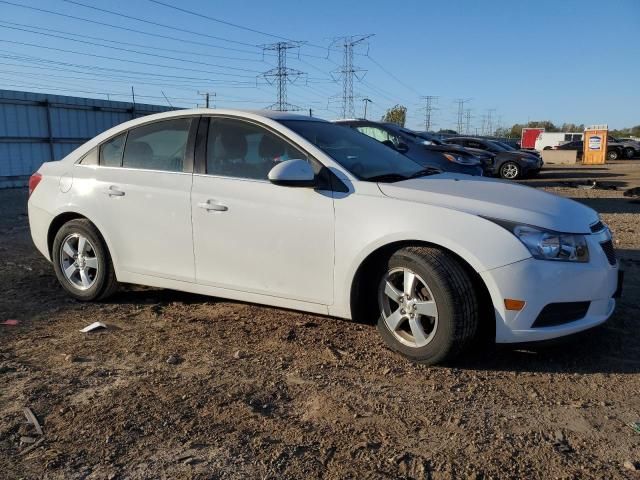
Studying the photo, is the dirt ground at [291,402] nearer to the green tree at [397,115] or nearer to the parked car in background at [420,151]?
the parked car in background at [420,151]

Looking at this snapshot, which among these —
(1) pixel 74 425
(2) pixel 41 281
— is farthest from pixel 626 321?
(2) pixel 41 281

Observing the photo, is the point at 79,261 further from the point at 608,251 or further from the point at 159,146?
the point at 608,251

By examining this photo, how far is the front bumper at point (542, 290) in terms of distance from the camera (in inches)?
131

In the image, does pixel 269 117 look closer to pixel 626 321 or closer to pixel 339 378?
pixel 339 378

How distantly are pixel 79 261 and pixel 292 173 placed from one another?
2.41 m

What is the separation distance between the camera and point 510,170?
20.1m

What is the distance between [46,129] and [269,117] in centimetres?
1505

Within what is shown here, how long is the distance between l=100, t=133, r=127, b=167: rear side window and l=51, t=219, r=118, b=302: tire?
553 mm

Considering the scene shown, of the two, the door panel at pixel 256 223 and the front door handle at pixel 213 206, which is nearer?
the door panel at pixel 256 223

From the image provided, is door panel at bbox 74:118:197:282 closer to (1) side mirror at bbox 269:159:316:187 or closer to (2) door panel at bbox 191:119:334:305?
(2) door panel at bbox 191:119:334:305

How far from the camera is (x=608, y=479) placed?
97.9 inches

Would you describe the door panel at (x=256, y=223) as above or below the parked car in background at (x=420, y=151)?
below

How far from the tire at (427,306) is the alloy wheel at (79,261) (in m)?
2.71

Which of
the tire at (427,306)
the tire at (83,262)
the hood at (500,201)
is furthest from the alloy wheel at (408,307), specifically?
the tire at (83,262)
